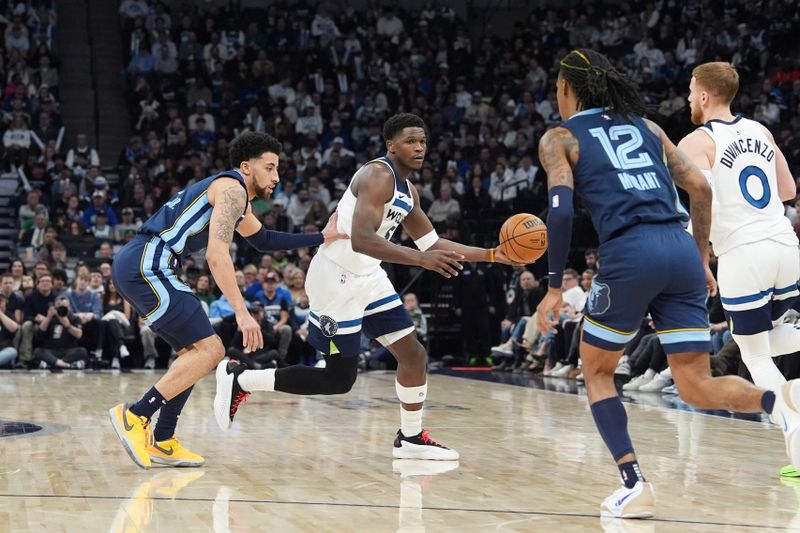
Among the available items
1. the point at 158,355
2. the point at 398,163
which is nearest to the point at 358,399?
the point at 398,163

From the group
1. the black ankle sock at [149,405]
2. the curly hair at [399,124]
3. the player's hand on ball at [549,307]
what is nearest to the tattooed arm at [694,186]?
the player's hand on ball at [549,307]

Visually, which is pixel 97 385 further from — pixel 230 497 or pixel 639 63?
pixel 639 63

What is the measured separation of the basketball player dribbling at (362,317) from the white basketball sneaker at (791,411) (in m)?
1.71

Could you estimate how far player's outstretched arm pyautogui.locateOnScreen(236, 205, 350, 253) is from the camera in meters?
6.00

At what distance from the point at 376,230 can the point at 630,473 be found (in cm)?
210

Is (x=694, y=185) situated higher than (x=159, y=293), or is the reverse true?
(x=694, y=185)

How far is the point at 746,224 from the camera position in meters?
5.45

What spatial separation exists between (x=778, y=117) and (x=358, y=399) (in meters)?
10.4

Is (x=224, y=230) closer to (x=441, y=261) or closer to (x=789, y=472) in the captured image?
(x=441, y=261)

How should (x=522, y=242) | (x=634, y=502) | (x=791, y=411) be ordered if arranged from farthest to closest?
1. (x=522, y=242)
2. (x=791, y=411)
3. (x=634, y=502)

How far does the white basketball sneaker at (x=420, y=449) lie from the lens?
19.2 ft

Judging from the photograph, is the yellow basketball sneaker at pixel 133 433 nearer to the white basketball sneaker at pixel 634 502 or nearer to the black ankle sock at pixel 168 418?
the black ankle sock at pixel 168 418

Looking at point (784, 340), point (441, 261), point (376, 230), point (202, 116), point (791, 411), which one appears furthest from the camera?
point (202, 116)

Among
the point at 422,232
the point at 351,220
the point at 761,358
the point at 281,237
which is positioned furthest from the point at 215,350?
the point at 761,358
